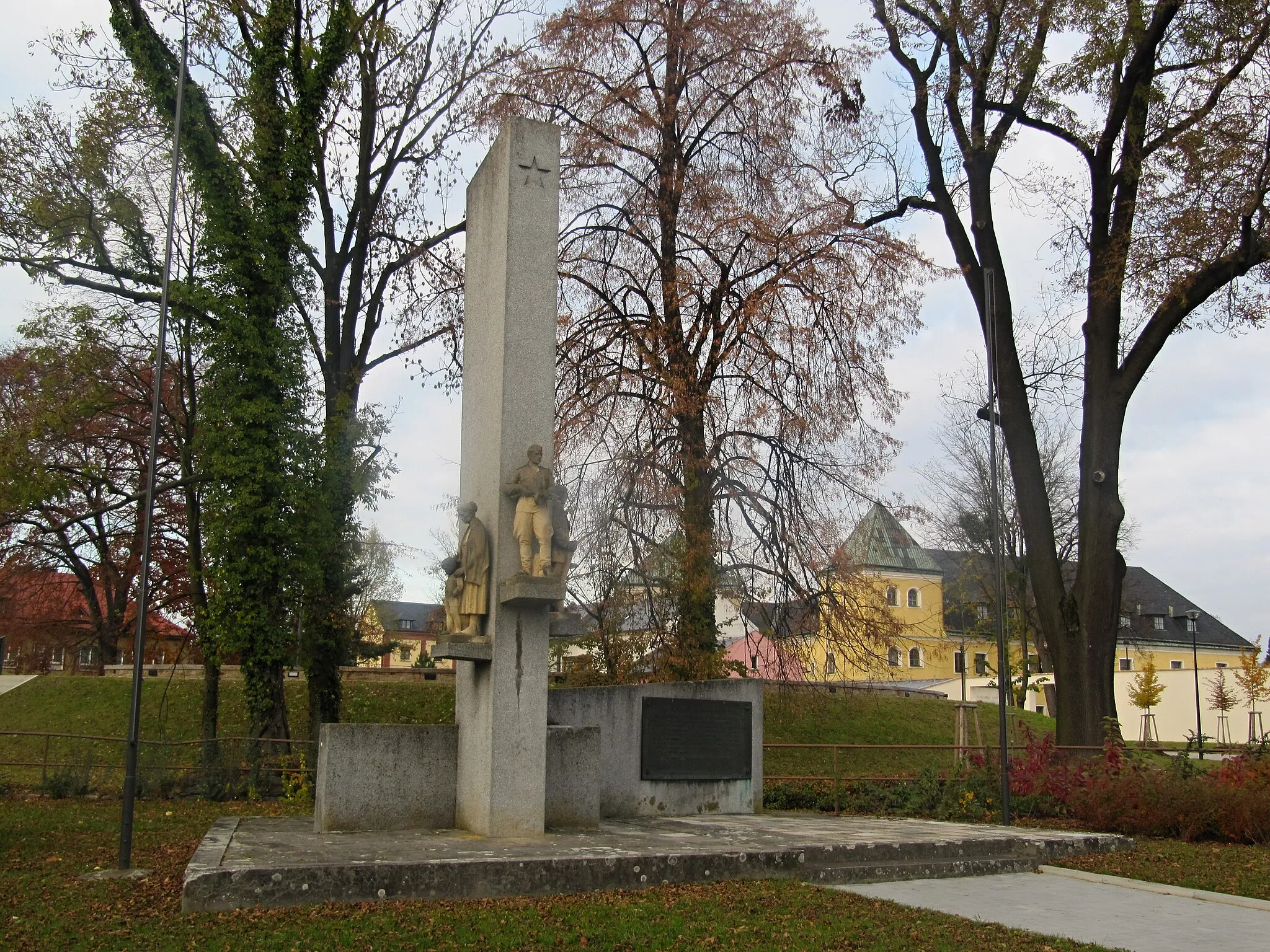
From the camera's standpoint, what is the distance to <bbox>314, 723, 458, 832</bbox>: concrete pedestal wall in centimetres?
1112

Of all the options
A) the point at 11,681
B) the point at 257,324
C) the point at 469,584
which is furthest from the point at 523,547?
the point at 11,681

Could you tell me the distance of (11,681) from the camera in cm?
3644

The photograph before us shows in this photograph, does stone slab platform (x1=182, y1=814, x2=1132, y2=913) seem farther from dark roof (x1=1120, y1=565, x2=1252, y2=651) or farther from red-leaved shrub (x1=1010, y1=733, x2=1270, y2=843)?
dark roof (x1=1120, y1=565, x2=1252, y2=651)

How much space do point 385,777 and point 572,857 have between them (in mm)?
2913

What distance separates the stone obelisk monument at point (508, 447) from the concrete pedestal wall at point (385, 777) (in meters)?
0.21

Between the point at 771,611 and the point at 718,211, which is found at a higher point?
the point at 718,211

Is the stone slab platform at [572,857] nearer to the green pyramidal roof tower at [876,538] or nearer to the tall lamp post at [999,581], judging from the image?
the tall lamp post at [999,581]

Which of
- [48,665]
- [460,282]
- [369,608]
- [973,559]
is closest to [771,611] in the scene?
[460,282]

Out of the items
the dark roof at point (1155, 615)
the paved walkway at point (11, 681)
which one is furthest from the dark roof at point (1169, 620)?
the paved walkway at point (11, 681)

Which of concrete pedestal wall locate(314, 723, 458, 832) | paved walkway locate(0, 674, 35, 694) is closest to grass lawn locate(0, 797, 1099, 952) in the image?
concrete pedestal wall locate(314, 723, 458, 832)

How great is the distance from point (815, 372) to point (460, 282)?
831 centimetres

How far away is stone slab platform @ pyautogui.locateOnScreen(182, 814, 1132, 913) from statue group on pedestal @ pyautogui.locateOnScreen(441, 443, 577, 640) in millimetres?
2176

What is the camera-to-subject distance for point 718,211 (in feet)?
69.3

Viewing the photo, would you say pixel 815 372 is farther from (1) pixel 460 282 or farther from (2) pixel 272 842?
(2) pixel 272 842
